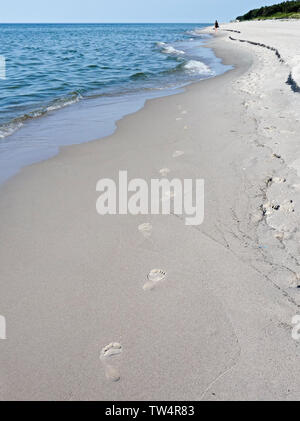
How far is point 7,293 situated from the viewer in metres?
2.42

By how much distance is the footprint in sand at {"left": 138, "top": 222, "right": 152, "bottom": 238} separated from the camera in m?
2.98

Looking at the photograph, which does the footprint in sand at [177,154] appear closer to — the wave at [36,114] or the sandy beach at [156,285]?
the sandy beach at [156,285]

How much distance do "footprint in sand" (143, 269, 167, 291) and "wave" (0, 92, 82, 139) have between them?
4.91 meters

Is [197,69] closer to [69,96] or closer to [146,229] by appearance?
[69,96]

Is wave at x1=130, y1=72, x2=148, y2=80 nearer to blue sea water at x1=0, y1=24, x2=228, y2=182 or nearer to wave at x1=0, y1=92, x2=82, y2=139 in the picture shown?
blue sea water at x1=0, y1=24, x2=228, y2=182

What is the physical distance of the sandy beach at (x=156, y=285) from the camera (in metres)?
1.80

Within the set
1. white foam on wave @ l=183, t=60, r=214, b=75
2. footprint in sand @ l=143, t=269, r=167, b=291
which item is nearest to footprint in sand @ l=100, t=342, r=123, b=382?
footprint in sand @ l=143, t=269, r=167, b=291

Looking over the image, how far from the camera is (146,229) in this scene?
306cm

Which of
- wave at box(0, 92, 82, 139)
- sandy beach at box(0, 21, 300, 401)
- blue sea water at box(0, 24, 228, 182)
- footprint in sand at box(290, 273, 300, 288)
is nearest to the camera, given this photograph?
sandy beach at box(0, 21, 300, 401)

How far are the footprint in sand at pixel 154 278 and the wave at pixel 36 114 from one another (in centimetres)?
491

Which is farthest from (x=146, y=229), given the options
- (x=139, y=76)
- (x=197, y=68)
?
(x=197, y=68)

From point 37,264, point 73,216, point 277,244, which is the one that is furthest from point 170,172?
point 37,264
